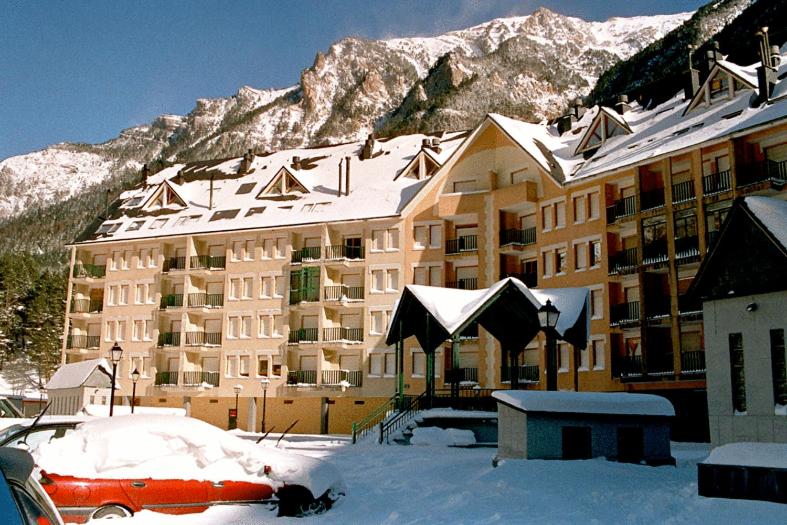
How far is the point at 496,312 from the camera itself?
116 ft

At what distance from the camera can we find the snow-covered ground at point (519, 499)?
13.6m

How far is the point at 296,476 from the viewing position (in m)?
14.8

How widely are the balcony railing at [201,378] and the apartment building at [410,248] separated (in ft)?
0.47

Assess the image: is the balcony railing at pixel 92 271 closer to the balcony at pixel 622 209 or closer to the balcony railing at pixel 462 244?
the balcony railing at pixel 462 244

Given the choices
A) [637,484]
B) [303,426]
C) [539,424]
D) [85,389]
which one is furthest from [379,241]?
[637,484]

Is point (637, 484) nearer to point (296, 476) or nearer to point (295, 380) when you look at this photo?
A: point (296, 476)

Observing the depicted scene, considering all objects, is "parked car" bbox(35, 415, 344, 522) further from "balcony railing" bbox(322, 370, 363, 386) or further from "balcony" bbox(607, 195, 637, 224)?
"balcony railing" bbox(322, 370, 363, 386)

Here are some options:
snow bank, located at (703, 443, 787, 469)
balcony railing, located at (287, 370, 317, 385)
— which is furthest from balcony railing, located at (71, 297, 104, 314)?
snow bank, located at (703, 443, 787, 469)

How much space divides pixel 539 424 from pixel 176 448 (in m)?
9.96

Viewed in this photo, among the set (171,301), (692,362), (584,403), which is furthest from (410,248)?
(584,403)

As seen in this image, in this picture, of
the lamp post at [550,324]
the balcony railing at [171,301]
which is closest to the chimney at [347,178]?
the balcony railing at [171,301]

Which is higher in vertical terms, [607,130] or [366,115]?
[366,115]

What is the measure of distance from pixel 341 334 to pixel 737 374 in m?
37.8

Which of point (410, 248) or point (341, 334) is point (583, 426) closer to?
point (410, 248)
